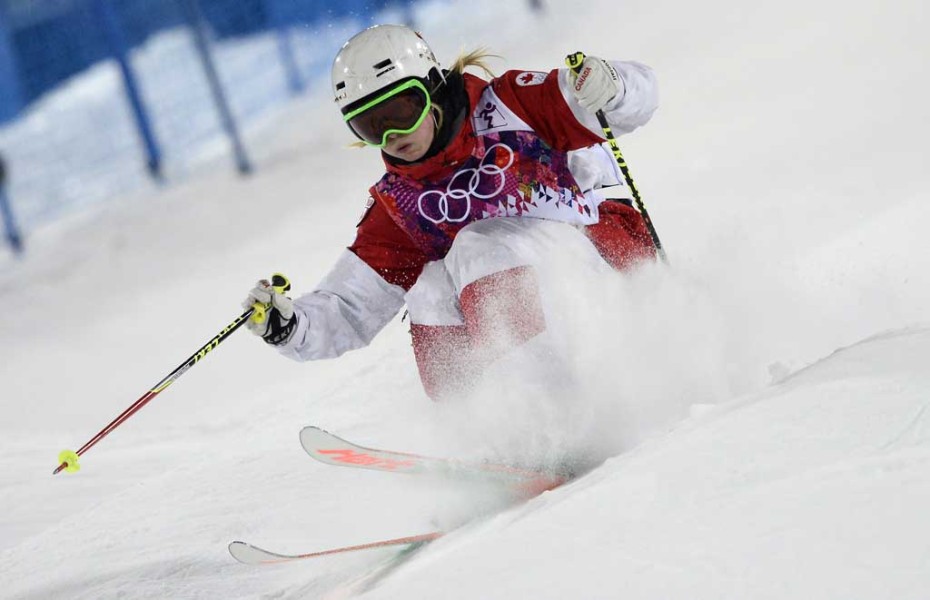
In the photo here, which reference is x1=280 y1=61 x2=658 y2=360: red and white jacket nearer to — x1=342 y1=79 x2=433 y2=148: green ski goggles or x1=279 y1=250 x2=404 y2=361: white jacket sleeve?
x1=279 y1=250 x2=404 y2=361: white jacket sleeve

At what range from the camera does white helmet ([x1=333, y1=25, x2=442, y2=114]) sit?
3000 millimetres

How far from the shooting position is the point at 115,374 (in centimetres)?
681

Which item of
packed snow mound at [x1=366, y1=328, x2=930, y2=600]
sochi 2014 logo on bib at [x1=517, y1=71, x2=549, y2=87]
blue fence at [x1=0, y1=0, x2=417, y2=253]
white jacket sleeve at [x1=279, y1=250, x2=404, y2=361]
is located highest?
blue fence at [x1=0, y1=0, x2=417, y2=253]

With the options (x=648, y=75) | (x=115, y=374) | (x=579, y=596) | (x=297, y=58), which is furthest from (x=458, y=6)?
(x=579, y=596)

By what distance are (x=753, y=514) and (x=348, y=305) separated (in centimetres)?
196

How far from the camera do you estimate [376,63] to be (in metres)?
3.00

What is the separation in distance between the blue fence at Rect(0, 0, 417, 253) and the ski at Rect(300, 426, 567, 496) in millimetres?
7481

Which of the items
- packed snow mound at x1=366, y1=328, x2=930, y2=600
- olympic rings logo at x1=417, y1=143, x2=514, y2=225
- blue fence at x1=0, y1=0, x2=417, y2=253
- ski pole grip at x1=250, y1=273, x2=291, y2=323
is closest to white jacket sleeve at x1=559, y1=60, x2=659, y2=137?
olympic rings logo at x1=417, y1=143, x2=514, y2=225

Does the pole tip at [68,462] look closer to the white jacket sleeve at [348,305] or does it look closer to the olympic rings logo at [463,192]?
the white jacket sleeve at [348,305]

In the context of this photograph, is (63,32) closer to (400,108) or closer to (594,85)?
(400,108)

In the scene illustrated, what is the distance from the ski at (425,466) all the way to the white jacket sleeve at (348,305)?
763 mm

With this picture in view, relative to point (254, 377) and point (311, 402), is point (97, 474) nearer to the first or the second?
point (311, 402)

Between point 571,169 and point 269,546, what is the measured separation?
1.39 metres

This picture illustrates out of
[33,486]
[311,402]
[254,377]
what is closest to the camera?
[33,486]
